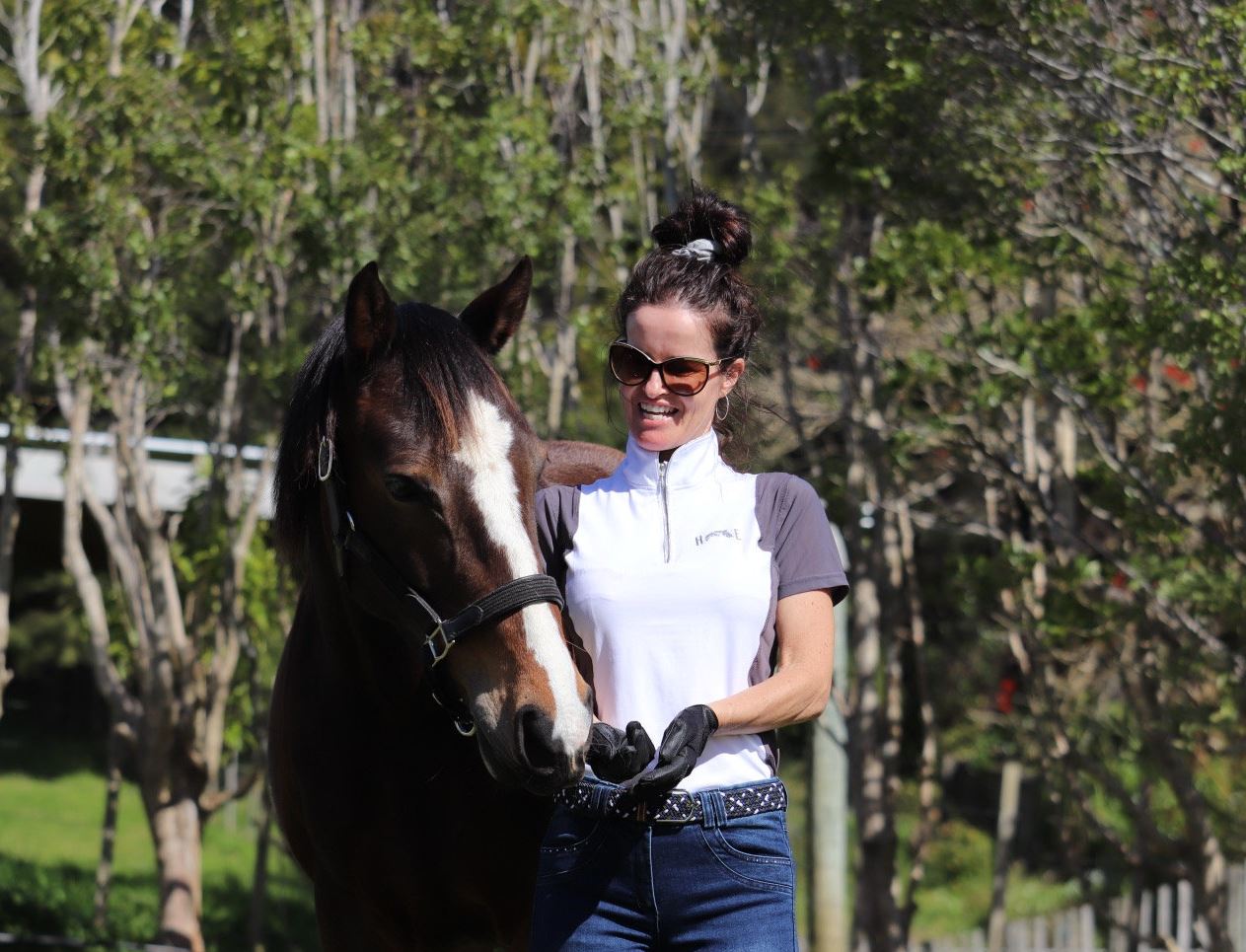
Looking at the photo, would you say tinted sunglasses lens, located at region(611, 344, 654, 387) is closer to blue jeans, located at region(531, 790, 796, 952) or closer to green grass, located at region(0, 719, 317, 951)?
blue jeans, located at region(531, 790, 796, 952)

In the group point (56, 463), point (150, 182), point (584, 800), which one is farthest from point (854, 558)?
point (56, 463)

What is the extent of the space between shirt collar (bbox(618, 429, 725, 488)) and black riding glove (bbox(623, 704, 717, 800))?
1.41 feet

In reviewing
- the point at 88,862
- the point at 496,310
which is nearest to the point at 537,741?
the point at 496,310

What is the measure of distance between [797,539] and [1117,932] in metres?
8.77

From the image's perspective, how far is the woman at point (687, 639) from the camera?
2.32 metres

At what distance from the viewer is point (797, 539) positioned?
8.22 feet

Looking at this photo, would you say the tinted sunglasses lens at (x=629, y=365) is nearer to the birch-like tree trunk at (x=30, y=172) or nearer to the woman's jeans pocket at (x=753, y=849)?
the woman's jeans pocket at (x=753, y=849)

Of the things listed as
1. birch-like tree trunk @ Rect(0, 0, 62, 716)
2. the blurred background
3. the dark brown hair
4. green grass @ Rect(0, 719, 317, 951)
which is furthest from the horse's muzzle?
green grass @ Rect(0, 719, 317, 951)

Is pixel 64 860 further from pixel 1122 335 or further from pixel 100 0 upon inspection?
pixel 1122 335

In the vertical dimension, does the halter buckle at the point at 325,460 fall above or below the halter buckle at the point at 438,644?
above

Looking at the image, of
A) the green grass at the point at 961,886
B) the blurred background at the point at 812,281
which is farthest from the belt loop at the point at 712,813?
the green grass at the point at 961,886

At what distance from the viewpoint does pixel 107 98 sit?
292 inches

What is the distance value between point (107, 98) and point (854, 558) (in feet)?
14.7

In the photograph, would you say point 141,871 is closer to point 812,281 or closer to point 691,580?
point 812,281
